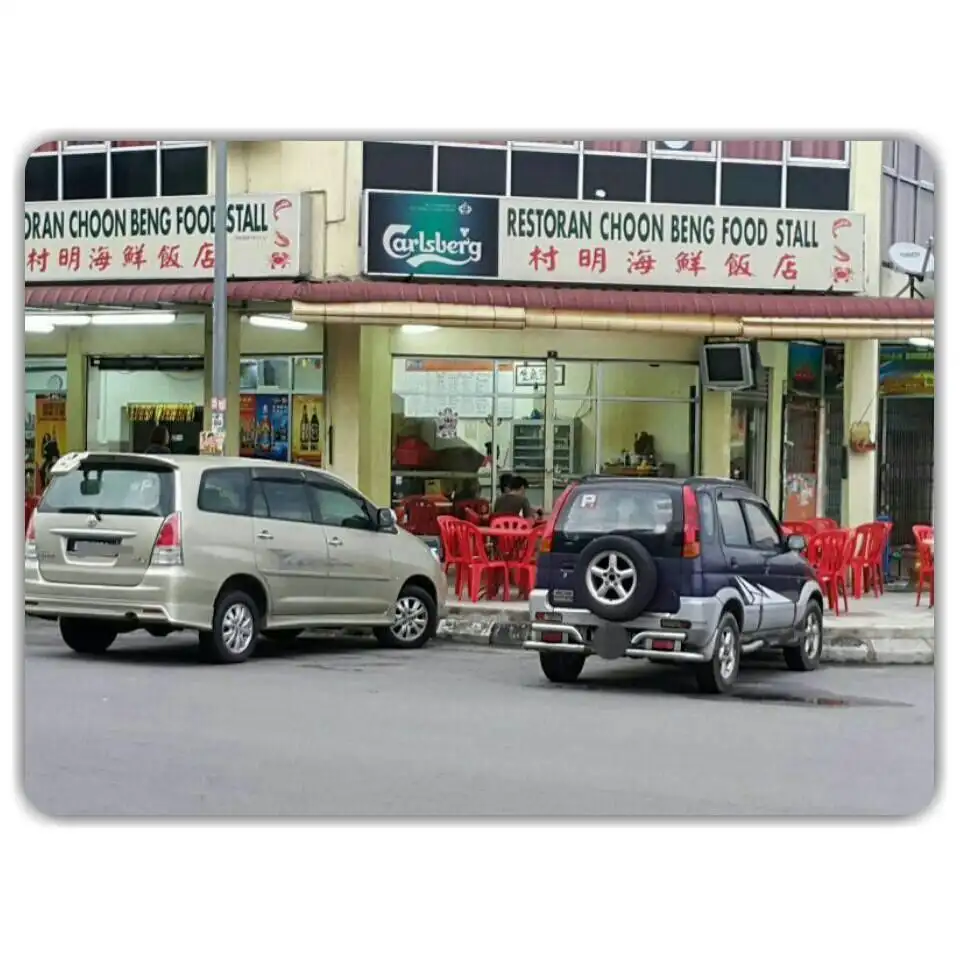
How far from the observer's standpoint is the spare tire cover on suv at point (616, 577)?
36.0ft

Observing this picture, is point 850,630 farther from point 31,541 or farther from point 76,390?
point 76,390

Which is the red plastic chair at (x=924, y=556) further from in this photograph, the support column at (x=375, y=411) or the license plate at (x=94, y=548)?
the license plate at (x=94, y=548)

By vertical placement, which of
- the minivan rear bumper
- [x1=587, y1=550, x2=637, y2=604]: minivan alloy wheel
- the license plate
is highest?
the license plate

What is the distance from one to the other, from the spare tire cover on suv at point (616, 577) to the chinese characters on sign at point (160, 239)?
778cm

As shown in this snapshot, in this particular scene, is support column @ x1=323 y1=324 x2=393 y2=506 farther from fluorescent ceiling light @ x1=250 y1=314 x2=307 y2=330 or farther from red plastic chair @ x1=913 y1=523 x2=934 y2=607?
red plastic chair @ x1=913 y1=523 x2=934 y2=607

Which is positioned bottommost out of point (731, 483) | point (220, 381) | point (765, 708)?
point (765, 708)

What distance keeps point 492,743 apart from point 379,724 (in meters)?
0.93

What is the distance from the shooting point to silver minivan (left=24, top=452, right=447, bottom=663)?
11.8 meters

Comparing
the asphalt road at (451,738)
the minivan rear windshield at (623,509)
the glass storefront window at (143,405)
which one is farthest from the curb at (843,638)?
the glass storefront window at (143,405)

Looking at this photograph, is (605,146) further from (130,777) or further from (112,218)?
(130,777)

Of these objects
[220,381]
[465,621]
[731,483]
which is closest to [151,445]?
[220,381]

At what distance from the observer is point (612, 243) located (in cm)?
1823

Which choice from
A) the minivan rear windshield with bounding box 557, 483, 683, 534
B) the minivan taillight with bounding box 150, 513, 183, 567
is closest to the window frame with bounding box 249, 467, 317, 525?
the minivan taillight with bounding box 150, 513, 183, 567

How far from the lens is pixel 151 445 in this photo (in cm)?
1939
